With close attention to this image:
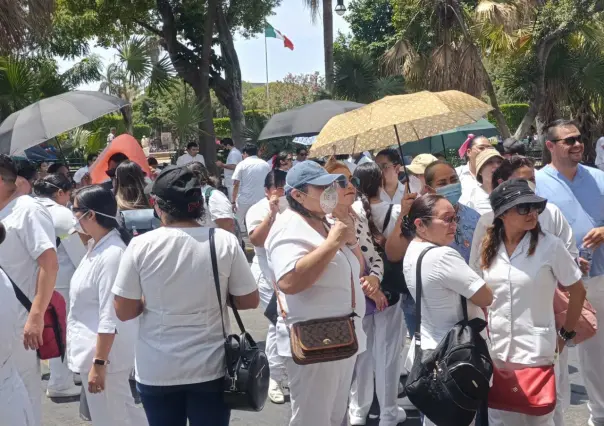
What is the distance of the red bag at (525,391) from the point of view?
3.53 meters

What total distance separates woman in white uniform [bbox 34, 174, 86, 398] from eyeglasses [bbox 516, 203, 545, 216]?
10.7 ft

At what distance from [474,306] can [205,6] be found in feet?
57.6

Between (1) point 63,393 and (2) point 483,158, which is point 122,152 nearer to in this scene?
(1) point 63,393

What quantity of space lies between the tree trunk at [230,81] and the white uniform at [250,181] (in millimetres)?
8540

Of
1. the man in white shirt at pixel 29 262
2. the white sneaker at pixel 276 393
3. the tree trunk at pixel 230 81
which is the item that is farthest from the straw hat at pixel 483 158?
the tree trunk at pixel 230 81

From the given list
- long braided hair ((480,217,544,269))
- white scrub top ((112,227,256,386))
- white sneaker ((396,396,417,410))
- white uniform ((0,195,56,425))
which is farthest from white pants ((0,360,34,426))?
white sneaker ((396,396,417,410))

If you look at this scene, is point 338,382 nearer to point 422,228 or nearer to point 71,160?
point 422,228

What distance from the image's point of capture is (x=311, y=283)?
3473mm

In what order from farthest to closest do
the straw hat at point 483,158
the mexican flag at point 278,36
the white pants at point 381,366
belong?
1. the mexican flag at point 278,36
2. the straw hat at point 483,158
3. the white pants at point 381,366

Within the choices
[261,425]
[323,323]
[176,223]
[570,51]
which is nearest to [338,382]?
[323,323]

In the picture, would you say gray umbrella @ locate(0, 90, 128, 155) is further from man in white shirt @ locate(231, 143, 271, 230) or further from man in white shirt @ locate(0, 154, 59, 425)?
man in white shirt @ locate(231, 143, 271, 230)

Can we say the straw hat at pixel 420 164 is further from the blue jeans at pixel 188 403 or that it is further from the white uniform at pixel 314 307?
the blue jeans at pixel 188 403

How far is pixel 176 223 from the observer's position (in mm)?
3365

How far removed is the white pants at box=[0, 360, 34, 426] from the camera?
9.81 ft
